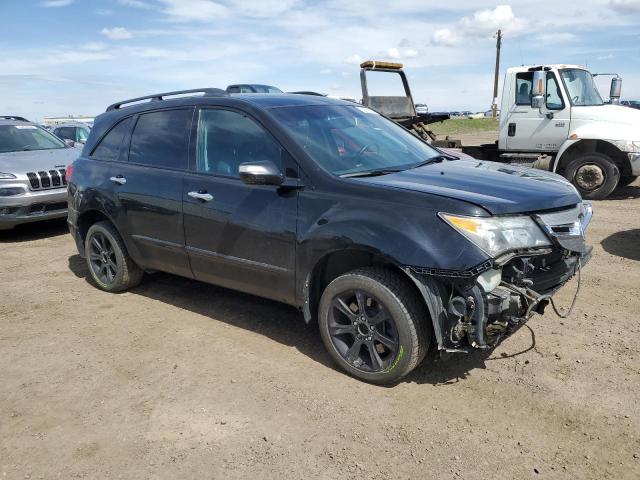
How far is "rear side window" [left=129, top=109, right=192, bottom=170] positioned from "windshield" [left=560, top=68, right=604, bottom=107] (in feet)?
25.0

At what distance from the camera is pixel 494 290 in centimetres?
298


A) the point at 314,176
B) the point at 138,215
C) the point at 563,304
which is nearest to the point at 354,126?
the point at 314,176

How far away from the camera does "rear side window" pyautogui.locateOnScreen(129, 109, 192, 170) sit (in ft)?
14.5

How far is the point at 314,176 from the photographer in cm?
356

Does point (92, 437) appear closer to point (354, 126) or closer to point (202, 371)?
point (202, 371)

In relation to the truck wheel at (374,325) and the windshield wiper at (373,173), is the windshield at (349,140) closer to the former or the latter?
the windshield wiper at (373,173)

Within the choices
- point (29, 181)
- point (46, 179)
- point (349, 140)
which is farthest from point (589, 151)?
point (29, 181)

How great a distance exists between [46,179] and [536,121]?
822 centimetres

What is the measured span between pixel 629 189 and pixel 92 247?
977cm

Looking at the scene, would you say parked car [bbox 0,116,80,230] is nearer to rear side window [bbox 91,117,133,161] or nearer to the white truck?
rear side window [bbox 91,117,133,161]

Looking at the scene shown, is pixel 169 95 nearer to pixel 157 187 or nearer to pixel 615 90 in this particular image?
pixel 157 187

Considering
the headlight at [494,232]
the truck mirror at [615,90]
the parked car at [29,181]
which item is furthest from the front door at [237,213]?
the truck mirror at [615,90]

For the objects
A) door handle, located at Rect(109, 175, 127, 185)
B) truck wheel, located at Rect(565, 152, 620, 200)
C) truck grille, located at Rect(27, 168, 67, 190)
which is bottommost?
truck wheel, located at Rect(565, 152, 620, 200)

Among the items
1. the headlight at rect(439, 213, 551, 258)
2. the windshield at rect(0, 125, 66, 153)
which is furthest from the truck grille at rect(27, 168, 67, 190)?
the headlight at rect(439, 213, 551, 258)
